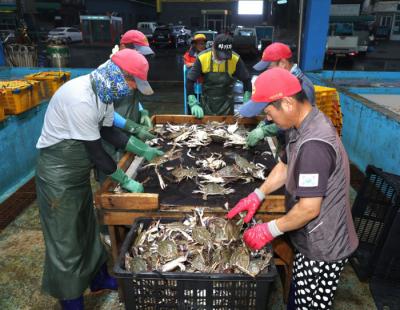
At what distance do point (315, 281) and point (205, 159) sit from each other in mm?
1744

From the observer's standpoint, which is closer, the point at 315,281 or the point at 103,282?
the point at 315,281

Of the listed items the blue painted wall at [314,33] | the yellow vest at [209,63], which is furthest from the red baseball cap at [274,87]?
the blue painted wall at [314,33]

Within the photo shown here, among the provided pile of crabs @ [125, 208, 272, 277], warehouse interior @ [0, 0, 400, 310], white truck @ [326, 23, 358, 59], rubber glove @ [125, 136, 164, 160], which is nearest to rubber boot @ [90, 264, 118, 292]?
warehouse interior @ [0, 0, 400, 310]

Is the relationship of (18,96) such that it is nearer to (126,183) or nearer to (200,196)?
(126,183)

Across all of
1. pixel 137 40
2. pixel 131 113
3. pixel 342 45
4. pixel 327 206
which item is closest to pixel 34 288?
pixel 131 113

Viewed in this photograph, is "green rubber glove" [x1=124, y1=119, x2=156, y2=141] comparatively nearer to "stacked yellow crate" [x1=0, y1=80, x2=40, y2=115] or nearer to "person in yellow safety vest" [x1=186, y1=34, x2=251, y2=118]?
"person in yellow safety vest" [x1=186, y1=34, x2=251, y2=118]

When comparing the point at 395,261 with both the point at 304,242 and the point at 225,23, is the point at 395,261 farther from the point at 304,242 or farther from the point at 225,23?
the point at 225,23

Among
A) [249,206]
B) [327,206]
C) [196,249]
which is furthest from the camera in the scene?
[249,206]

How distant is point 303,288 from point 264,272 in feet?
2.14

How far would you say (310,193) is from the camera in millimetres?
1956

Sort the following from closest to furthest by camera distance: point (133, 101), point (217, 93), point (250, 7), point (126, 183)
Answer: point (126, 183) → point (133, 101) → point (217, 93) → point (250, 7)

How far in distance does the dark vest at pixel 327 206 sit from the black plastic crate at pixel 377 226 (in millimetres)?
1196

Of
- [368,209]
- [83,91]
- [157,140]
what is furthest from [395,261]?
[83,91]

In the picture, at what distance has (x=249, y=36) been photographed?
23047 millimetres
